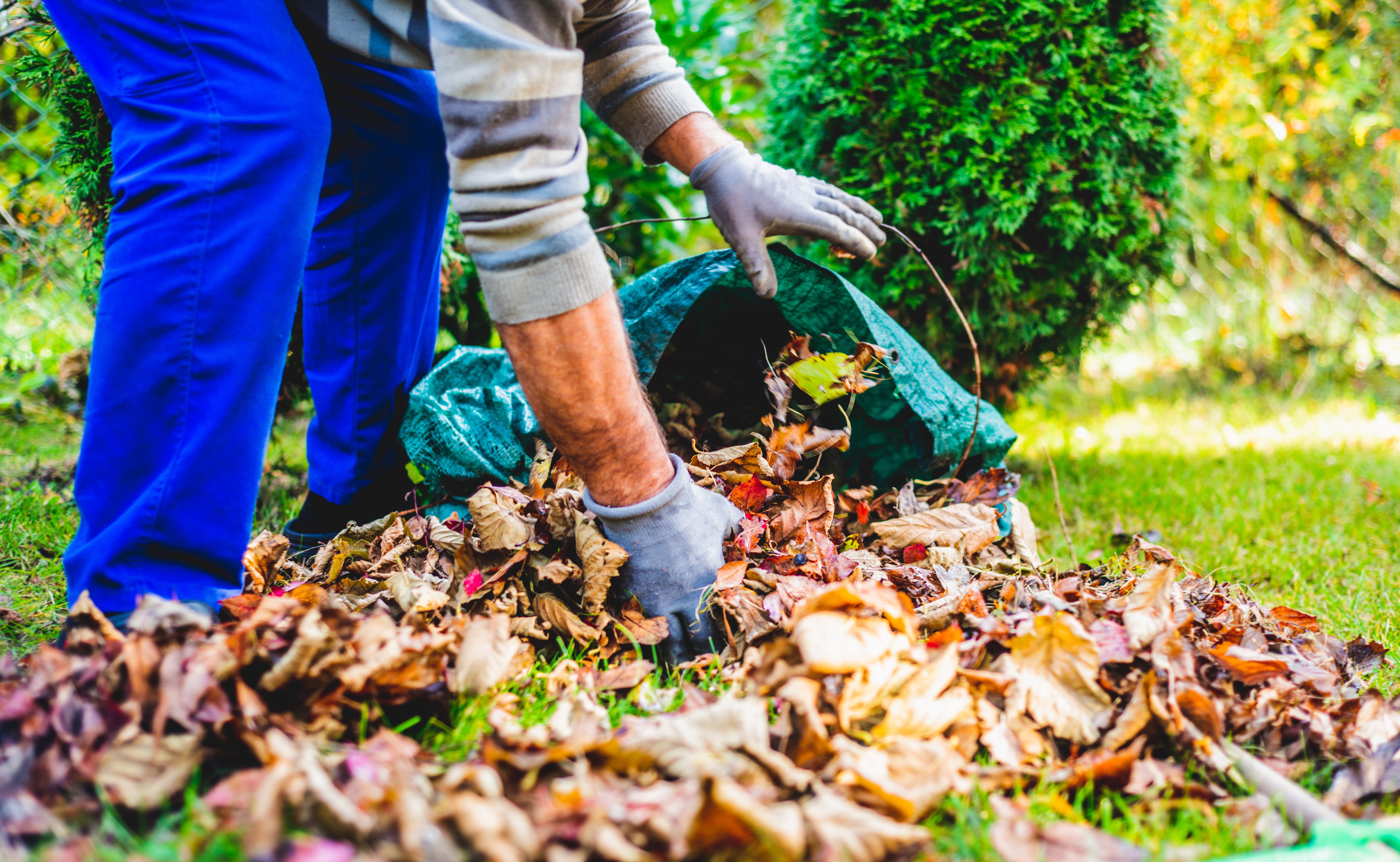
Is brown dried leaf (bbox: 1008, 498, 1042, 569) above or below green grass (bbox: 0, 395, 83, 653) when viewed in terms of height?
above

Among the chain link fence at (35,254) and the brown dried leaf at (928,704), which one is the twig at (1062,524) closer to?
the brown dried leaf at (928,704)

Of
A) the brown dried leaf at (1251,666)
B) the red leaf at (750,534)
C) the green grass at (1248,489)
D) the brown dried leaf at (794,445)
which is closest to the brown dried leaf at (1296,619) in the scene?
the green grass at (1248,489)

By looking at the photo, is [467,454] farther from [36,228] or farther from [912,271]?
[36,228]

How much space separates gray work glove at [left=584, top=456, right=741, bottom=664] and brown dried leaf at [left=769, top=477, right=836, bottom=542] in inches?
8.9

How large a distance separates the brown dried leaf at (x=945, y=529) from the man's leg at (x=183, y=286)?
3.89 feet

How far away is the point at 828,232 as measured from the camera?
1662 millimetres

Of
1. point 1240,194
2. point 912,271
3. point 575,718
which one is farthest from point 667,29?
point 1240,194

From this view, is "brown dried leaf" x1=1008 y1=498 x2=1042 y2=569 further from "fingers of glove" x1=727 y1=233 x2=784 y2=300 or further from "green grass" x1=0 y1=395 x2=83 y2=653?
"green grass" x1=0 y1=395 x2=83 y2=653

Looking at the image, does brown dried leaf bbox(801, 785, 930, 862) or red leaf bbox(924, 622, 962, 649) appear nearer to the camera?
brown dried leaf bbox(801, 785, 930, 862)

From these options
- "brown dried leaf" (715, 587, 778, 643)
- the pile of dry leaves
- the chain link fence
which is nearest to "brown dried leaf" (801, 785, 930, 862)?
the pile of dry leaves

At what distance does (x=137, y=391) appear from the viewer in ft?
3.92

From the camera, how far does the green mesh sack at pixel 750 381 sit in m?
1.76

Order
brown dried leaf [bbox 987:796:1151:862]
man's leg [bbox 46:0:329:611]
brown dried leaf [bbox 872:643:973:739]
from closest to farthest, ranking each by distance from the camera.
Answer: brown dried leaf [bbox 987:796:1151:862] → brown dried leaf [bbox 872:643:973:739] → man's leg [bbox 46:0:329:611]

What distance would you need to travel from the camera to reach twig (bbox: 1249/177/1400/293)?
469 centimetres
